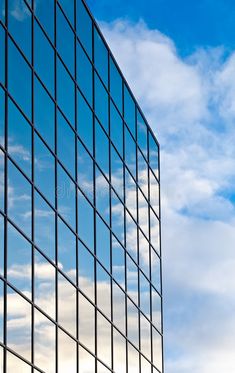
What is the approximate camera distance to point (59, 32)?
108 feet

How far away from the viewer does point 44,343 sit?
2786 cm

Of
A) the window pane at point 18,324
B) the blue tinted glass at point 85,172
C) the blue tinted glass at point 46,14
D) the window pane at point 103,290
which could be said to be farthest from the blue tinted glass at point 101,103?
the window pane at point 18,324

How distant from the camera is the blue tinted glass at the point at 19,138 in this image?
2691cm

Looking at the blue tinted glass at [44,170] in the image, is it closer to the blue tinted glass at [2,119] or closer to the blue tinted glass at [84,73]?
the blue tinted glass at [2,119]

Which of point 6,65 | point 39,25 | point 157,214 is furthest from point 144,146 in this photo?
point 6,65

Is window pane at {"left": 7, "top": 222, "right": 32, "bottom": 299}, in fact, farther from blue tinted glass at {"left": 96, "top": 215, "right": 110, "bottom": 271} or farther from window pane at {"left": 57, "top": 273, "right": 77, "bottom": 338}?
blue tinted glass at {"left": 96, "top": 215, "right": 110, "bottom": 271}

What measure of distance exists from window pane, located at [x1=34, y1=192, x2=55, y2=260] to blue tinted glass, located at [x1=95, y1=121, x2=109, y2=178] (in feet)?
22.7

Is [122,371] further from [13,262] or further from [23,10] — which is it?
[23,10]

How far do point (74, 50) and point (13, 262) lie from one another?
36.0 feet

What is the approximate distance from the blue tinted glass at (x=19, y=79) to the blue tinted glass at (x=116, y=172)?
1013cm

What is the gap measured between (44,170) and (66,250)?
2957 millimetres

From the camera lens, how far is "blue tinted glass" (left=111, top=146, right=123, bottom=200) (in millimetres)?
38594

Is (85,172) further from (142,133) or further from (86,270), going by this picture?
(142,133)

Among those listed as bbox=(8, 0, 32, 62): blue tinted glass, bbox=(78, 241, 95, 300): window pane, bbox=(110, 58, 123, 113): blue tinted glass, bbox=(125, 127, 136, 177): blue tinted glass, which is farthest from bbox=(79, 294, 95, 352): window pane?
bbox=(110, 58, 123, 113): blue tinted glass
